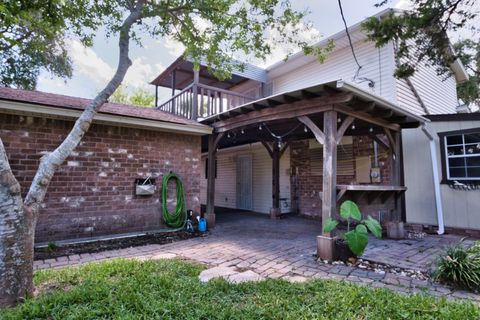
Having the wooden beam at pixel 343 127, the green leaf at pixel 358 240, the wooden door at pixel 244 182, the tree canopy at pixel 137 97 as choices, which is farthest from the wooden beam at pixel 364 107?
the tree canopy at pixel 137 97

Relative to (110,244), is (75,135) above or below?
above

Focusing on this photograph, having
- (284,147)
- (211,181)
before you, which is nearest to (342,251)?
(211,181)

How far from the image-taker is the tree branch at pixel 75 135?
2.69m

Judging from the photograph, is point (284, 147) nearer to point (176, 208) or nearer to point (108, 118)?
point (176, 208)

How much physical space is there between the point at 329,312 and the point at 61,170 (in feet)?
15.9

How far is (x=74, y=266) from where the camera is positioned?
354 cm

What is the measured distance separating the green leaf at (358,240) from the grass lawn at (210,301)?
753 mm

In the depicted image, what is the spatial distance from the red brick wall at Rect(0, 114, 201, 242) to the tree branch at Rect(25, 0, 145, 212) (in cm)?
169

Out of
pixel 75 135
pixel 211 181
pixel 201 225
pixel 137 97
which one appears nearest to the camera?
pixel 75 135

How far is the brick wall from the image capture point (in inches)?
251

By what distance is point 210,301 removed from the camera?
95.9 inches

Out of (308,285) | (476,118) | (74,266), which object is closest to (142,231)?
(74,266)

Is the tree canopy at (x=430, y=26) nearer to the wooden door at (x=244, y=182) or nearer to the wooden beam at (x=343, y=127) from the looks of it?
the wooden beam at (x=343, y=127)

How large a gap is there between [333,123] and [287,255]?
217cm
